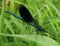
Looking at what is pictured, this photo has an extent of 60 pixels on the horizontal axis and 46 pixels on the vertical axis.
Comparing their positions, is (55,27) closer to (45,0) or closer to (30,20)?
(45,0)

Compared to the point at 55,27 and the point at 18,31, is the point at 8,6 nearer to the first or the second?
the point at 18,31

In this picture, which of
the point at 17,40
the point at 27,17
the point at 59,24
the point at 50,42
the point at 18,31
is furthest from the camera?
the point at 59,24

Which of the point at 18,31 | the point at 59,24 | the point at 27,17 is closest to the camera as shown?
the point at 27,17

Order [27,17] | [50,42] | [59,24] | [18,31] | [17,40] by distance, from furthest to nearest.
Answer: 1. [59,24]
2. [18,31]
3. [17,40]
4. [50,42]
5. [27,17]

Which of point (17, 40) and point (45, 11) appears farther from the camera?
point (45, 11)

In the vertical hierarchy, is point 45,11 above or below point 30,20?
above

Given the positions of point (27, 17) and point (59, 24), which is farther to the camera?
point (59, 24)

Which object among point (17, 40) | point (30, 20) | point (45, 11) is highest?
point (45, 11)

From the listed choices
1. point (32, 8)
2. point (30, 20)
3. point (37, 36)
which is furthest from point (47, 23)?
point (30, 20)

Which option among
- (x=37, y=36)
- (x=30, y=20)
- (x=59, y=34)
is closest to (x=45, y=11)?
(x=59, y=34)
